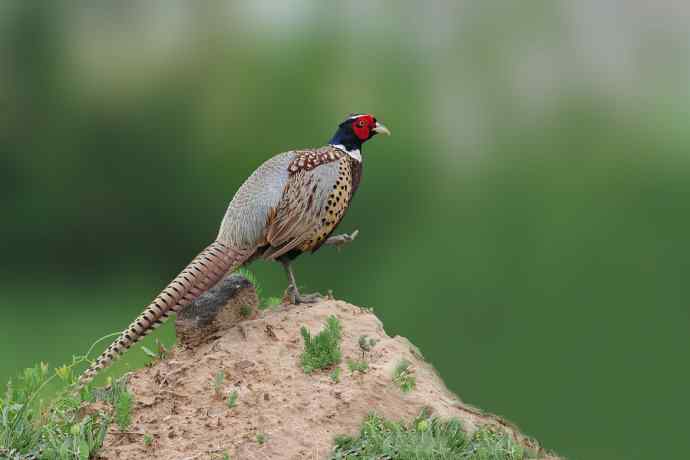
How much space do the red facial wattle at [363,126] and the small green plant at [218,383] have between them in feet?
8.70

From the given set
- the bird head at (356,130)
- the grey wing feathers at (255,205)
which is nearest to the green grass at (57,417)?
the grey wing feathers at (255,205)

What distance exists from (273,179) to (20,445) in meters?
3.09

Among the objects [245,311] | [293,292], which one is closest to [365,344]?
[293,292]

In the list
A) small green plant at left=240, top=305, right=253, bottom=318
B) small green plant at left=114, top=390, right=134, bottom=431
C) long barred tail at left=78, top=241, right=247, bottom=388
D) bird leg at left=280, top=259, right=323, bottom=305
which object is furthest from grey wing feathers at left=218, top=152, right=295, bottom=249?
small green plant at left=114, top=390, right=134, bottom=431

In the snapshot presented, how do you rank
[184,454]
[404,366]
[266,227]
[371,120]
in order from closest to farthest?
[184,454]
[404,366]
[266,227]
[371,120]

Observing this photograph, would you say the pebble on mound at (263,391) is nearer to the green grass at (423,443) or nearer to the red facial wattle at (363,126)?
the green grass at (423,443)

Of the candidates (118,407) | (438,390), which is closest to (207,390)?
(118,407)

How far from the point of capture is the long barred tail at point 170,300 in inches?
301

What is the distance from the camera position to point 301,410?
7004mm

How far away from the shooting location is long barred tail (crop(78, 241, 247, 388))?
301 inches

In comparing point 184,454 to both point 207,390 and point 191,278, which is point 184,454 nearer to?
point 207,390

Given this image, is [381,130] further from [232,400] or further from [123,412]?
[123,412]

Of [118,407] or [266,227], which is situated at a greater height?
[266,227]

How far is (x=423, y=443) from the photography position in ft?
21.5
